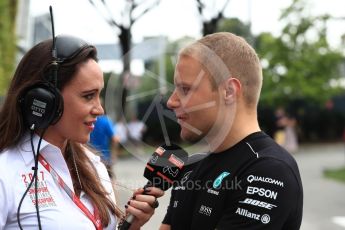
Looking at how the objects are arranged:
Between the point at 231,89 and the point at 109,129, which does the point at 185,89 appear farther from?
the point at 109,129

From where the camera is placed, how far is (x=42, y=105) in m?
2.22

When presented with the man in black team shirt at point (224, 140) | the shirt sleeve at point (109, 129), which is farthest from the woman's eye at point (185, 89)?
the shirt sleeve at point (109, 129)

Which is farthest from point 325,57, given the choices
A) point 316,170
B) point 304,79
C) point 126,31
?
point 126,31

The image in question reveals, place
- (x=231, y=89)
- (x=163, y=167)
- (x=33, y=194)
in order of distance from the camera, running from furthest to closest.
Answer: (x=163, y=167), (x=231, y=89), (x=33, y=194)

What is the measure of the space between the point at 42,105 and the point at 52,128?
179 millimetres

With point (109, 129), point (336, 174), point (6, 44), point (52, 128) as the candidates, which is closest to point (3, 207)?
point (52, 128)

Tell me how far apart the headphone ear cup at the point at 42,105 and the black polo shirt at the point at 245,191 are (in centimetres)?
70

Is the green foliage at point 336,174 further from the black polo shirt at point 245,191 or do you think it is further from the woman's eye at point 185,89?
the woman's eye at point 185,89

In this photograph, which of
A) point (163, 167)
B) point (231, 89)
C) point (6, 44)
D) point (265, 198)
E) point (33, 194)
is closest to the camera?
point (265, 198)

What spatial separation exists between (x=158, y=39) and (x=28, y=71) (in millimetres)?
1250

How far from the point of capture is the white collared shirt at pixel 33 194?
211cm

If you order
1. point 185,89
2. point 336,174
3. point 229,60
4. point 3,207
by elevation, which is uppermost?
point 229,60

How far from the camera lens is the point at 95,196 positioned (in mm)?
2496

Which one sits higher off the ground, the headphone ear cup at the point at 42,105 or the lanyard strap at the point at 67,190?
the headphone ear cup at the point at 42,105
